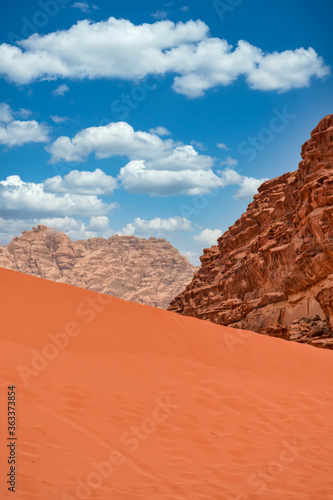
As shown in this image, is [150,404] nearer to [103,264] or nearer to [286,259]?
[286,259]

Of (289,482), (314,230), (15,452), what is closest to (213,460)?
(289,482)

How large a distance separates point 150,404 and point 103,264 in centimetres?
16898

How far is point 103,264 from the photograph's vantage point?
17412 centimetres

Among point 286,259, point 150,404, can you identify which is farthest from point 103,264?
point 150,404

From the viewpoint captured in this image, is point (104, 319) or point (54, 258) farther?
point (54, 258)

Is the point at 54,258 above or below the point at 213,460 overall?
above

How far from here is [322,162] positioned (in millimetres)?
36156

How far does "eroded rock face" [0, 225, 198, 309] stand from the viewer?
159125 millimetres

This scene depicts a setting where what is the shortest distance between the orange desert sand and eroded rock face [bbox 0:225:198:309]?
13599 cm

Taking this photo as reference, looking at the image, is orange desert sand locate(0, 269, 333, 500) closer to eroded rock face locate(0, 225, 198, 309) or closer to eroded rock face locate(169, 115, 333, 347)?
eroded rock face locate(169, 115, 333, 347)

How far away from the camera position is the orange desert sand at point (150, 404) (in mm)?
4828

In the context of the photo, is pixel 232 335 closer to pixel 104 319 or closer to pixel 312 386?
Answer: pixel 312 386

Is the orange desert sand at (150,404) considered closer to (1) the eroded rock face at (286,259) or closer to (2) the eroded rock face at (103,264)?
(1) the eroded rock face at (286,259)

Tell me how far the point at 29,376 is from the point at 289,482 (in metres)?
3.85
